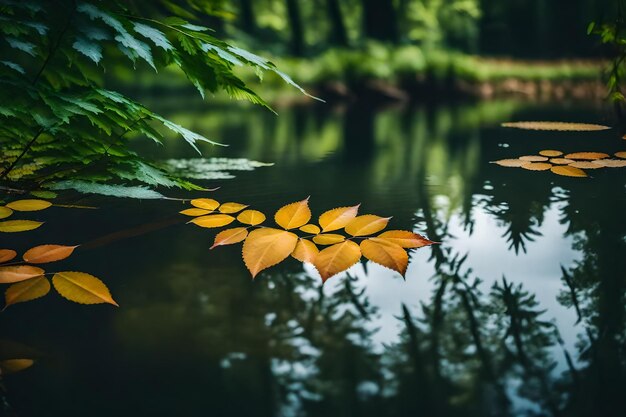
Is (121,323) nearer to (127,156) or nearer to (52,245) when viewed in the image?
(52,245)

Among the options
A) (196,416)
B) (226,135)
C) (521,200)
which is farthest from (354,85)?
(196,416)

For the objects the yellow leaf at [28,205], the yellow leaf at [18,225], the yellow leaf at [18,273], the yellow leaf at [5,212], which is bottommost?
the yellow leaf at [18,273]

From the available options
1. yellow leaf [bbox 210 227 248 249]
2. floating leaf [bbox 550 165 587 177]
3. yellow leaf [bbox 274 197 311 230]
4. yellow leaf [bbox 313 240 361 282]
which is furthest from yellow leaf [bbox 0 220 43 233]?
floating leaf [bbox 550 165 587 177]

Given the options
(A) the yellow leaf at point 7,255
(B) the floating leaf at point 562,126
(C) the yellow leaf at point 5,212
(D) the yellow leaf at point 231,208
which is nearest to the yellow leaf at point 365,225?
(D) the yellow leaf at point 231,208

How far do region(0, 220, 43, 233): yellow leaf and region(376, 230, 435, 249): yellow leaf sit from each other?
77cm

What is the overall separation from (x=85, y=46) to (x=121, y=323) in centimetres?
63

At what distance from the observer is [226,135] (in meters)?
3.43

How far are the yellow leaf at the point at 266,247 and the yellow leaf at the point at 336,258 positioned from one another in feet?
0.24

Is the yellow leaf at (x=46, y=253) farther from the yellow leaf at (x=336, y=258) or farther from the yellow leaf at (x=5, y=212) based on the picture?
the yellow leaf at (x=336, y=258)

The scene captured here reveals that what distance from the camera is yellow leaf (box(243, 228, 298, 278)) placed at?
97cm

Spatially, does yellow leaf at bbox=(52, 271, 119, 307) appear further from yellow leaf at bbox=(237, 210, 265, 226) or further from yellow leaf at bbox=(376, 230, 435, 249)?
yellow leaf at bbox=(376, 230, 435, 249)

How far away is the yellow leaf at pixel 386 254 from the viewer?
95cm

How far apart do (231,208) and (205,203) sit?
98 mm

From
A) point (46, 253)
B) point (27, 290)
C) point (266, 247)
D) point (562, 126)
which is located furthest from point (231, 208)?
point (562, 126)
